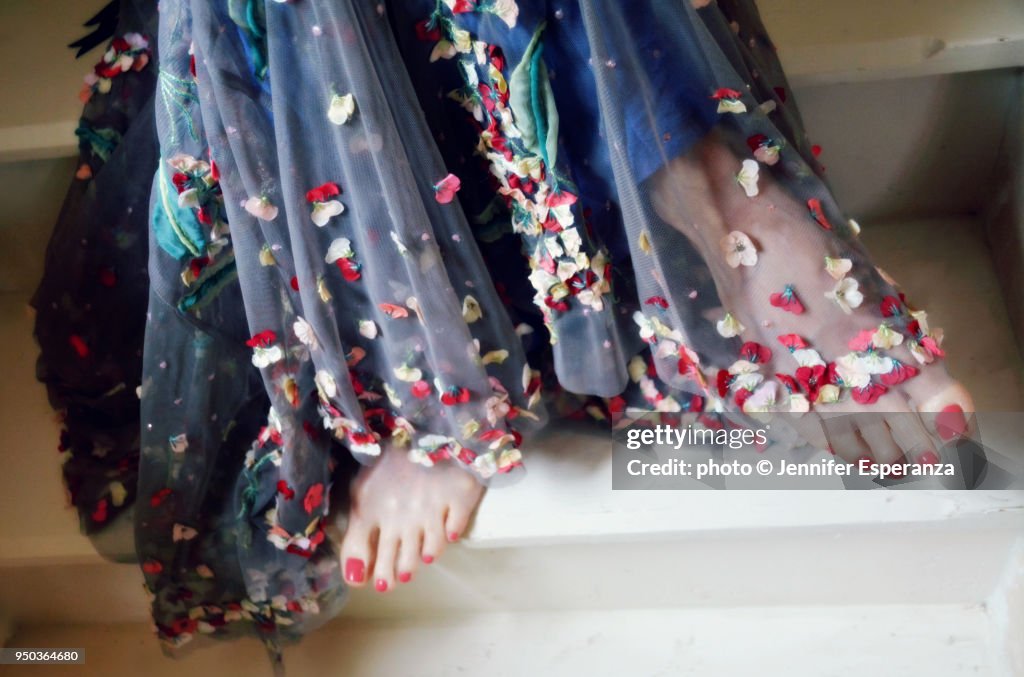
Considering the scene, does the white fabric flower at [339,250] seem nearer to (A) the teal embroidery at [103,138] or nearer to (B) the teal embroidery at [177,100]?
(B) the teal embroidery at [177,100]

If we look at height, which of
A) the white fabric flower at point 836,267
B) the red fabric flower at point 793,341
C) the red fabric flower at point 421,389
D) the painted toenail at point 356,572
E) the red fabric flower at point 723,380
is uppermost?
the white fabric flower at point 836,267

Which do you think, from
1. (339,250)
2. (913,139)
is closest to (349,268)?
(339,250)

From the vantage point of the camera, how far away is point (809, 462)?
2.32 ft

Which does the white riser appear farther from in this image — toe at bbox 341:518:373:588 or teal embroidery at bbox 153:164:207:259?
teal embroidery at bbox 153:164:207:259

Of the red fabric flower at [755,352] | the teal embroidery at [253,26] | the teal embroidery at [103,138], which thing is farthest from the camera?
the teal embroidery at [103,138]

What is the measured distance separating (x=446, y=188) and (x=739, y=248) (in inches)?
7.8

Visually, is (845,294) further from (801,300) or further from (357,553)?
(357,553)

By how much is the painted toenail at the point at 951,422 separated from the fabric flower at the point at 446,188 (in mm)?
355

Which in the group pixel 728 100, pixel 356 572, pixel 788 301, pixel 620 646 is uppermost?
pixel 728 100

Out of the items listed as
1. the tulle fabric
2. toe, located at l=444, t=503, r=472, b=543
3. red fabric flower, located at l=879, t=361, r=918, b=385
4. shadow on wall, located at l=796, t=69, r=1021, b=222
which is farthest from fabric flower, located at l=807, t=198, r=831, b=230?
toe, located at l=444, t=503, r=472, b=543

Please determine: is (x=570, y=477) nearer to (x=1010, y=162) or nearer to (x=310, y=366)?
(x=310, y=366)

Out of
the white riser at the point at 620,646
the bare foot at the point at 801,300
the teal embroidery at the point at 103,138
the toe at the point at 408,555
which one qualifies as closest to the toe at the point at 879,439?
the bare foot at the point at 801,300

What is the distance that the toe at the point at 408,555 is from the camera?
724 millimetres

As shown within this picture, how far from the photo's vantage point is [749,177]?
61 centimetres
